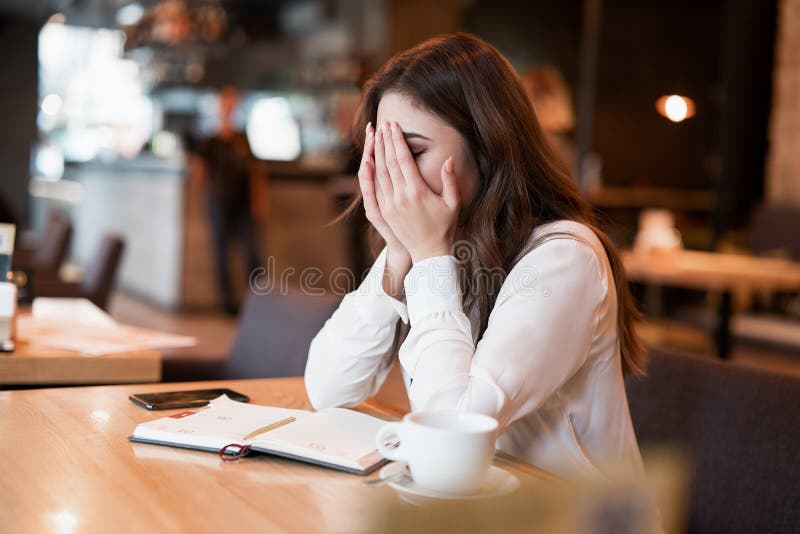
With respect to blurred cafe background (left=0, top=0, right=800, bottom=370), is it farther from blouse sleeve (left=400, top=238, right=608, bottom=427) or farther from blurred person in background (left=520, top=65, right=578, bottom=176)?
blouse sleeve (left=400, top=238, right=608, bottom=427)

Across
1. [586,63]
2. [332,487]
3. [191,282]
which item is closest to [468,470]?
[332,487]

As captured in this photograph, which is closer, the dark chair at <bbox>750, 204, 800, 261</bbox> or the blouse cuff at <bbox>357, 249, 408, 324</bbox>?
the blouse cuff at <bbox>357, 249, 408, 324</bbox>

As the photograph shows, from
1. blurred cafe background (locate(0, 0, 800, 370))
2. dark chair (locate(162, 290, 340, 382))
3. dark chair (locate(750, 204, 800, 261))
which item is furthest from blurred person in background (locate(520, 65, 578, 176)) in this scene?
dark chair (locate(162, 290, 340, 382))

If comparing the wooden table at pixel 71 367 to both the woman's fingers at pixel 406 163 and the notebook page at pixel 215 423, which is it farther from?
the woman's fingers at pixel 406 163

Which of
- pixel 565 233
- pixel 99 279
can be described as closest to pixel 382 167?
pixel 565 233

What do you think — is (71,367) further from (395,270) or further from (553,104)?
(553,104)

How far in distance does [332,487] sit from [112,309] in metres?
6.18

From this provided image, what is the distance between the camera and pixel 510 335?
120 cm

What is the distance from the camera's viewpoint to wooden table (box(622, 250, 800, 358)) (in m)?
3.97

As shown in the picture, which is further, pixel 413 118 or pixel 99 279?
pixel 99 279

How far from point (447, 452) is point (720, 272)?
11.2ft

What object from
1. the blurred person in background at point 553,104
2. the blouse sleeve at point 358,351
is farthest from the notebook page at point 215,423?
the blurred person in background at point 553,104

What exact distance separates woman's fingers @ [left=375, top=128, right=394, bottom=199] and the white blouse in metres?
0.13

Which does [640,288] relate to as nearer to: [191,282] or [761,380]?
[191,282]
